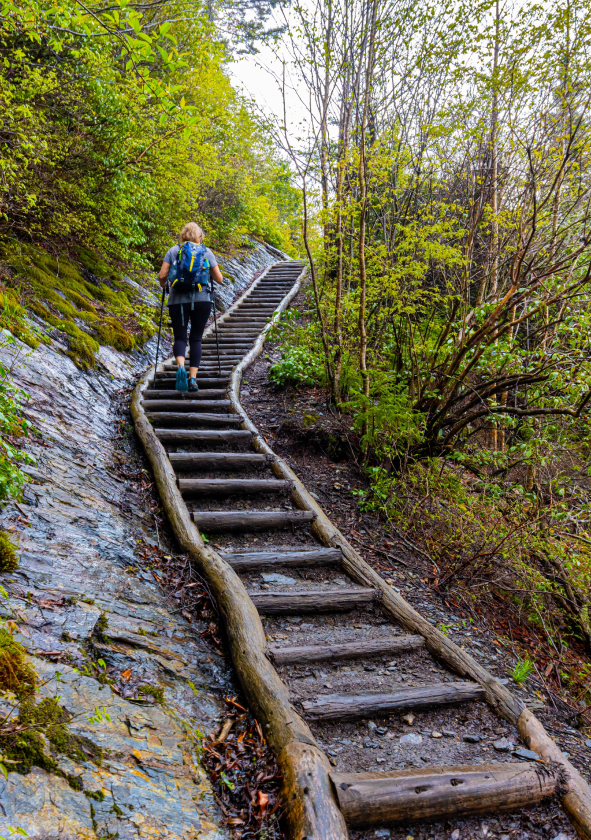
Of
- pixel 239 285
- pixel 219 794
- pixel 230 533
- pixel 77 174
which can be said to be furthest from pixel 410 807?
pixel 239 285

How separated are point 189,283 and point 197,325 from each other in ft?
1.87

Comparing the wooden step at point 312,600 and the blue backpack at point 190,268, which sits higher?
the blue backpack at point 190,268

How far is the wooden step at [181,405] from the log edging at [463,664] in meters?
1.41

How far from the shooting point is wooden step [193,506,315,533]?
428 centimetres

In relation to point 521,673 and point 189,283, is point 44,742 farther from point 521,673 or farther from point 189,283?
point 189,283

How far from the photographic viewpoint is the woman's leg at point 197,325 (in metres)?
6.34

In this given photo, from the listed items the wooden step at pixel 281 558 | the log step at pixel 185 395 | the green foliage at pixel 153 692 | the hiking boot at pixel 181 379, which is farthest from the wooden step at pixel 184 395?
the green foliage at pixel 153 692

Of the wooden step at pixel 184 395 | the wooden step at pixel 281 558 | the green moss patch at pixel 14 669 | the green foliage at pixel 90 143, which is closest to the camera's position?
the green moss patch at pixel 14 669

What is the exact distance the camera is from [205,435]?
222 inches

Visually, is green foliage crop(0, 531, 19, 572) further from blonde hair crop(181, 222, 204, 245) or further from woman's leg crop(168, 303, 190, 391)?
blonde hair crop(181, 222, 204, 245)

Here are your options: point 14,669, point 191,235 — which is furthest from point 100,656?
point 191,235

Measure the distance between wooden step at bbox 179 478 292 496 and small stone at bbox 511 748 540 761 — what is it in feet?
9.53

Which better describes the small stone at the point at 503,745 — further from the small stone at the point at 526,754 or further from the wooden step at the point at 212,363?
the wooden step at the point at 212,363

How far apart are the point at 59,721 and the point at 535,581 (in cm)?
449
